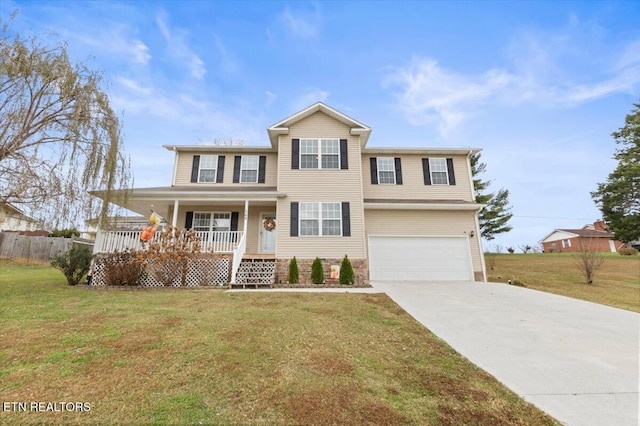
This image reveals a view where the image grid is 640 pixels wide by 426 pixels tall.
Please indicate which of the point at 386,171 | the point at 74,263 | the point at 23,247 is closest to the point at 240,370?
the point at 74,263

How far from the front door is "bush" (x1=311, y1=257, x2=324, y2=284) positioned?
2847 mm

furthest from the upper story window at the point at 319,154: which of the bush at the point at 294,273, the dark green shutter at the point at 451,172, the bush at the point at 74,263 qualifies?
the bush at the point at 74,263

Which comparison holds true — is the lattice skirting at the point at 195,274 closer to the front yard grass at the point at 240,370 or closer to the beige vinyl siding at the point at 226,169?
the front yard grass at the point at 240,370

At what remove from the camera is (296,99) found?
59.7 ft

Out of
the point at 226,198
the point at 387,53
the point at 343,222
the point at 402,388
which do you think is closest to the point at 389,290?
the point at 343,222

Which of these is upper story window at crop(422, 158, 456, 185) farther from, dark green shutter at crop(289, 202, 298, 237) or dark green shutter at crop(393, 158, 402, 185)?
dark green shutter at crop(289, 202, 298, 237)

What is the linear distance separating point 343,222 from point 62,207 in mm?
8983

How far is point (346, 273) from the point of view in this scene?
10625 millimetres

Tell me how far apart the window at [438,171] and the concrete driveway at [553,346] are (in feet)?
23.7

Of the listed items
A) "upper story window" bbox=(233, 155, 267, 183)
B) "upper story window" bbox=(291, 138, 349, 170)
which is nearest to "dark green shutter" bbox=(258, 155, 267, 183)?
"upper story window" bbox=(233, 155, 267, 183)

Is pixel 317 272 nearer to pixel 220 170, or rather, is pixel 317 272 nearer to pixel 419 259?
pixel 419 259

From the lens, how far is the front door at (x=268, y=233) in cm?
1275

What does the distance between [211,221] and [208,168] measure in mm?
2807

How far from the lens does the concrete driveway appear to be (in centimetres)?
272
